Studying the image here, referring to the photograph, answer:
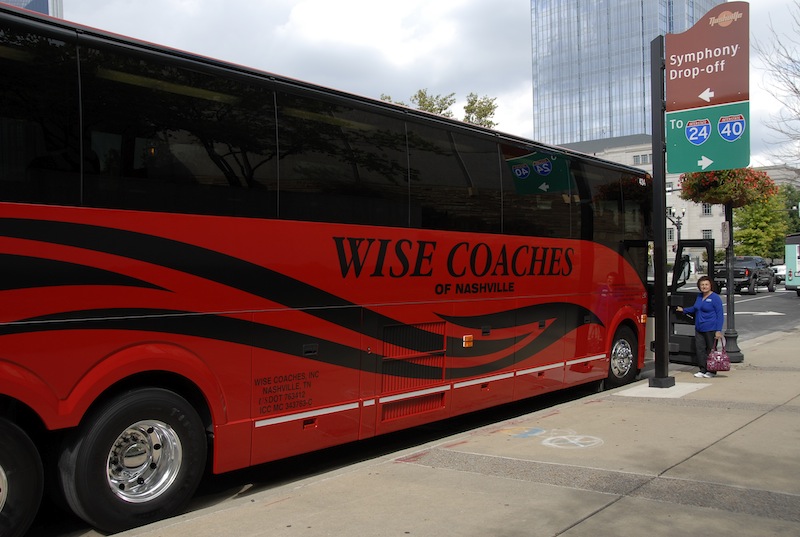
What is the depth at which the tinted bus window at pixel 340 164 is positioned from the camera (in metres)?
5.77

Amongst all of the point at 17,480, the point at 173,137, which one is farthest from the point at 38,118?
the point at 17,480

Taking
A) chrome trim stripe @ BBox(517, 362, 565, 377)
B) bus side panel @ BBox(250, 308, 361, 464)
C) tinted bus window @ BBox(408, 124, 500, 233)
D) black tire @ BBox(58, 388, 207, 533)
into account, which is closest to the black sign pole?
chrome trim stripe @ BBox(517, 362, 565, 377)

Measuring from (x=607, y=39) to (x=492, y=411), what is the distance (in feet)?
431

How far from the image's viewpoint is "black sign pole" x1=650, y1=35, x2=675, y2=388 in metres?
9.84

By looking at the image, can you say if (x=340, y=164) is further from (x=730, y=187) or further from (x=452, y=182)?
(x=730, y=187)

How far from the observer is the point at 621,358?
35.7 feet

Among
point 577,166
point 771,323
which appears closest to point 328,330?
point 577,166

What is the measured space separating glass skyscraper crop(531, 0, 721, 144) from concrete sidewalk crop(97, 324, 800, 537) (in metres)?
122

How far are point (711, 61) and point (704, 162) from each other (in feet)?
4.68

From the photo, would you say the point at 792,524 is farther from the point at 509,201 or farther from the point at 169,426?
the point at 509,201

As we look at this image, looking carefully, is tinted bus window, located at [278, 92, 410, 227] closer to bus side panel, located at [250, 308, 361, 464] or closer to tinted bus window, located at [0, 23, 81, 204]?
bus side panel, located at [250, 308, 361, 464]

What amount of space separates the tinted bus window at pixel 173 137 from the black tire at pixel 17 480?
1565 millimetres

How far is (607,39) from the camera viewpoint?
416 feet

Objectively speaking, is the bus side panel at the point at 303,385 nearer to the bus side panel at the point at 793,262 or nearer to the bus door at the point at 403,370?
the bus door at the point at 403,370
